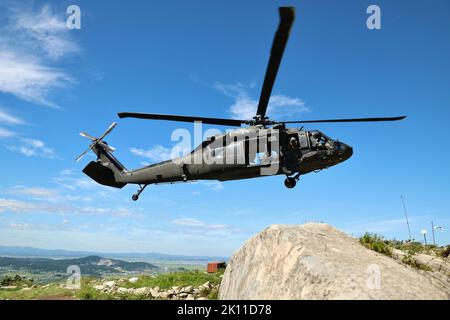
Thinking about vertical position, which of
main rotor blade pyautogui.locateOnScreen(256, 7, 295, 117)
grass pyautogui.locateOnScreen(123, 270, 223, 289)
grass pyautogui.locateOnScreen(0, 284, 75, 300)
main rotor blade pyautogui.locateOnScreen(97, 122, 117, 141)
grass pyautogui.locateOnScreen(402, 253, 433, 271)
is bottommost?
grass pyautogui.locateOnScreen(0, 284, 75, 300)

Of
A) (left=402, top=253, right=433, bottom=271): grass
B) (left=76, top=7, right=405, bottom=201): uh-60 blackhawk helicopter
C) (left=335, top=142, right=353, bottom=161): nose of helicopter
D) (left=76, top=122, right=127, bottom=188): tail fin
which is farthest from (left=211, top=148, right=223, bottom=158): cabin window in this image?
(left=402, top=253, right=433, bottom=271): grass

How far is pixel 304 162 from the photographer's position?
48.7ft

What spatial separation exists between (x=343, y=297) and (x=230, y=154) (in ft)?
33.5

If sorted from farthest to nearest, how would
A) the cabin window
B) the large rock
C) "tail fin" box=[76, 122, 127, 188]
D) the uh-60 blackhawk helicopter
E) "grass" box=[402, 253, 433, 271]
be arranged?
"tail fin" box=[76, 122, 127, 188]
the cabin window
the uh-60 blackhawk helicopter
"grass" box=[402, 253, 433, 271]
the large rock

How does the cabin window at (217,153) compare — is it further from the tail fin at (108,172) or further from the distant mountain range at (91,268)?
the distant mountain range at (91,268)

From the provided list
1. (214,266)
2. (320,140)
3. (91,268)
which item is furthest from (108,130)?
(91,268)

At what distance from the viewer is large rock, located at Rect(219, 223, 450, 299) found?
229 inches

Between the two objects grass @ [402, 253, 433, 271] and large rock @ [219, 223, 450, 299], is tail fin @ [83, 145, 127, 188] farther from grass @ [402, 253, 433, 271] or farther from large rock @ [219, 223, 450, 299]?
grass @ [402, 253, 433, 271]

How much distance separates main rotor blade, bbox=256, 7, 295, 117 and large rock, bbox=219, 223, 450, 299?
221 inches

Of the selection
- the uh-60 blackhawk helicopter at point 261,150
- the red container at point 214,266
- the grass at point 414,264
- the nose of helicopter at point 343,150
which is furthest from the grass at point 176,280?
the nose of helicopter at point 343,150

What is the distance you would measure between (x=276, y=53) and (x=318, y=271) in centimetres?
744

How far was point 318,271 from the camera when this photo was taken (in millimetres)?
6223

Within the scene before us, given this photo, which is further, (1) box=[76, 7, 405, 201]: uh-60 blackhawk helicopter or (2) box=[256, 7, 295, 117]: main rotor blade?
(1) box=[76, 7, 405, 201]: uh-60 blackhawk helicopter

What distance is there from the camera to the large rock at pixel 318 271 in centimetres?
582
